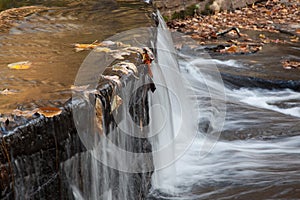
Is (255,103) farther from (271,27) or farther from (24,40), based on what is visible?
(271,27)

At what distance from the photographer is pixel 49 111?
220 centimetres

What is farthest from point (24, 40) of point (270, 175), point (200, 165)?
point (270, 175)

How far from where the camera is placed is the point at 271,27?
10.8 meters

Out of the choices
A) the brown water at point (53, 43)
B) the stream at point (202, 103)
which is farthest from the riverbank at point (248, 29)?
the brown water at point (53, 43)

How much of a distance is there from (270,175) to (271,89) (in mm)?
2653

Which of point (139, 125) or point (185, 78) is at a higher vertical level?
point (139, 125)

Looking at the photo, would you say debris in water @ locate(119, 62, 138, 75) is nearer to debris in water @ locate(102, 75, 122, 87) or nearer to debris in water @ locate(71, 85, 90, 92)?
debris in water @ locate(102, 75, 122, 87)

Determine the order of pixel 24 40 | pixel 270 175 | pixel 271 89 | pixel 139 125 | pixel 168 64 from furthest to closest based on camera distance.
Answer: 1. pixel 271 89
2. pixel 168 64
3. pixel 270 175
4. pixel 24 40
5. pixel 139 125

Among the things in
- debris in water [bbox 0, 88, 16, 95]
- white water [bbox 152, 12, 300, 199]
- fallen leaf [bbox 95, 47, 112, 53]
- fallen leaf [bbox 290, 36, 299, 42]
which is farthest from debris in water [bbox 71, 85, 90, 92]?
fallen leaf [bbox 290, 36, 299, 42]

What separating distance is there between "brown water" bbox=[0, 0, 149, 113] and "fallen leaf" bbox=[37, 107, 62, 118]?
77 millimetres

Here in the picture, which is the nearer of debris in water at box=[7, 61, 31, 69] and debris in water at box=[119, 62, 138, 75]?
debris in water at box=[7, 61, 31, 69]

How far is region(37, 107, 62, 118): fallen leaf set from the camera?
214 cm

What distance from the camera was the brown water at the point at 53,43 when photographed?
252 centimetres

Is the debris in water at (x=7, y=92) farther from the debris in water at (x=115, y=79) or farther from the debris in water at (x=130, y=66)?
the debris in water at (x=130, y=66)
